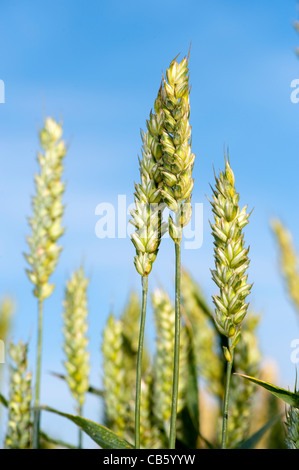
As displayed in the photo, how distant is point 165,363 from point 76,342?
29 cm

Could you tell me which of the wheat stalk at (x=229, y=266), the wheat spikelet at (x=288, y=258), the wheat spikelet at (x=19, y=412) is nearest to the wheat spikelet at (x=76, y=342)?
the wheat spikelet at (x=19, y=412)

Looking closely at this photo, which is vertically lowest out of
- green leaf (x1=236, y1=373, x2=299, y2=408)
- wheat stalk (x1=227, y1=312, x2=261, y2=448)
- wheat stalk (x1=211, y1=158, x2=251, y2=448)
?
wheat stalk (x1=227, y1=312, x2=261, y2=448)

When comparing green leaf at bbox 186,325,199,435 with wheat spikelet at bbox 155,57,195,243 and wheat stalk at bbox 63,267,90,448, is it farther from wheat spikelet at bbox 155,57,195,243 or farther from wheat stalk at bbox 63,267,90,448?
wheat spikelet at bbox 155,57,195,243

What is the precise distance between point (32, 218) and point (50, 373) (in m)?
0.61

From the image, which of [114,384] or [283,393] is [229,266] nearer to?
[283,393]

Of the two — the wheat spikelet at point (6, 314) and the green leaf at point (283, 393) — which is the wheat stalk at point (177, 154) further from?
the wheat spikelet at point (6, 314)

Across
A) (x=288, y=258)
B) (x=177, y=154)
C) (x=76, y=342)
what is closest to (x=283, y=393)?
(x=177, y=154)

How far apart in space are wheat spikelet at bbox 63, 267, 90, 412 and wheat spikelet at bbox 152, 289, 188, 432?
0.73 ft

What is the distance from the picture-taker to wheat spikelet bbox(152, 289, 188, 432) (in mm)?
1658

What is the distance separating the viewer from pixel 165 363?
1.70 metres

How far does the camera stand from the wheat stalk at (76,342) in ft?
5.60

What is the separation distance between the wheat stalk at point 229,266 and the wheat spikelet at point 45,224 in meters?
0.54

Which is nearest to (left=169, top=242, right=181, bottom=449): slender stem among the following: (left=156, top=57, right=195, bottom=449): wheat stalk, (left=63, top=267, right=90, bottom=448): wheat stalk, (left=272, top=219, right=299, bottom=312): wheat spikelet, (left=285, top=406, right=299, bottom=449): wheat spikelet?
(left=156, top=57, right=195, bottom=449): wheat stalk
